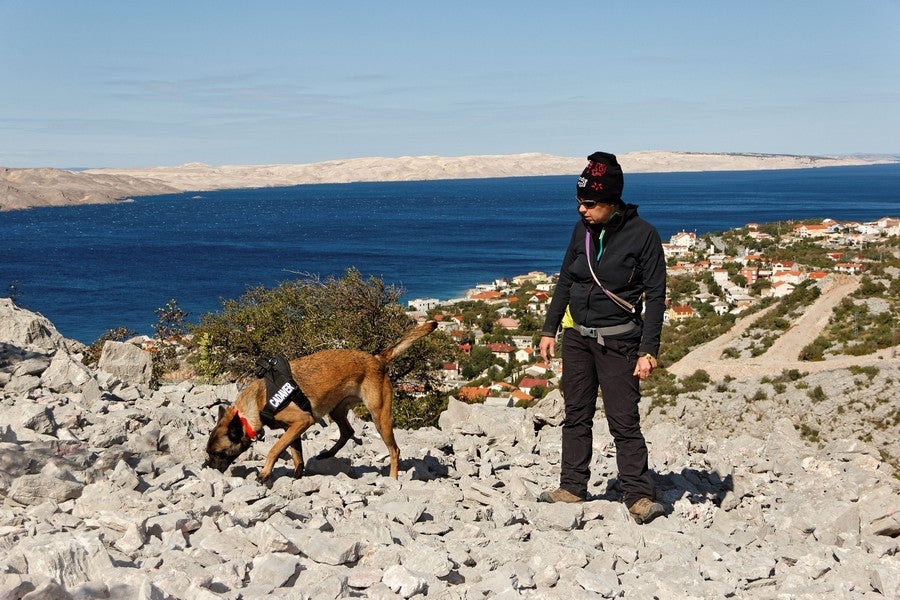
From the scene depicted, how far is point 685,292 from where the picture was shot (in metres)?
75.9

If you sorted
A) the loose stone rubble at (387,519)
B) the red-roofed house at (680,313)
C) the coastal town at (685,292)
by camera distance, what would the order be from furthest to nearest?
1. the red-roofed house at (680,313)
2. the coastal town at (685,292)
3. the loose stone rubble at (387,519)

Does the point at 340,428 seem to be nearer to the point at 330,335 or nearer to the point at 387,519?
the point at 387,519

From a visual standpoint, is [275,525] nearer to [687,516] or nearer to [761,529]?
[687,516]

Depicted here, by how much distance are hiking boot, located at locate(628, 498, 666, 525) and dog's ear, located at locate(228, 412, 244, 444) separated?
3.36 meters

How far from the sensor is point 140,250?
118125 millimetres

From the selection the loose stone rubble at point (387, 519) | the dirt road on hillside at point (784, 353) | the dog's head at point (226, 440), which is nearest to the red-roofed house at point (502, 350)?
the dirt road on hillside at point (784, 353)

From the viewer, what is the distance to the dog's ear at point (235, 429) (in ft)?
22.8

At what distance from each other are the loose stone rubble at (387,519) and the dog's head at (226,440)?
0.20 m

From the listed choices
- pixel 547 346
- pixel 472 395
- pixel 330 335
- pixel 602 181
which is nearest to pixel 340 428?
pixel 547 346

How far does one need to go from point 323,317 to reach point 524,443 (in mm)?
11473

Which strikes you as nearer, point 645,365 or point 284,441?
point 645,365

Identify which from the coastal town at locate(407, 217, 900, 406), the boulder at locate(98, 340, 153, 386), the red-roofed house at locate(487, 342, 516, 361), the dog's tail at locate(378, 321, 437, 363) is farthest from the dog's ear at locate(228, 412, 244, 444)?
the red-roofed house at locate(487, 342, 516, 361)

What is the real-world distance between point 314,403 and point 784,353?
4084 centimetres

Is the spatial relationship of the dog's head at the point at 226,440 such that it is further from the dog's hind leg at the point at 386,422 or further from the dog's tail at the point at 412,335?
the dog's tail at the point at 412,335
